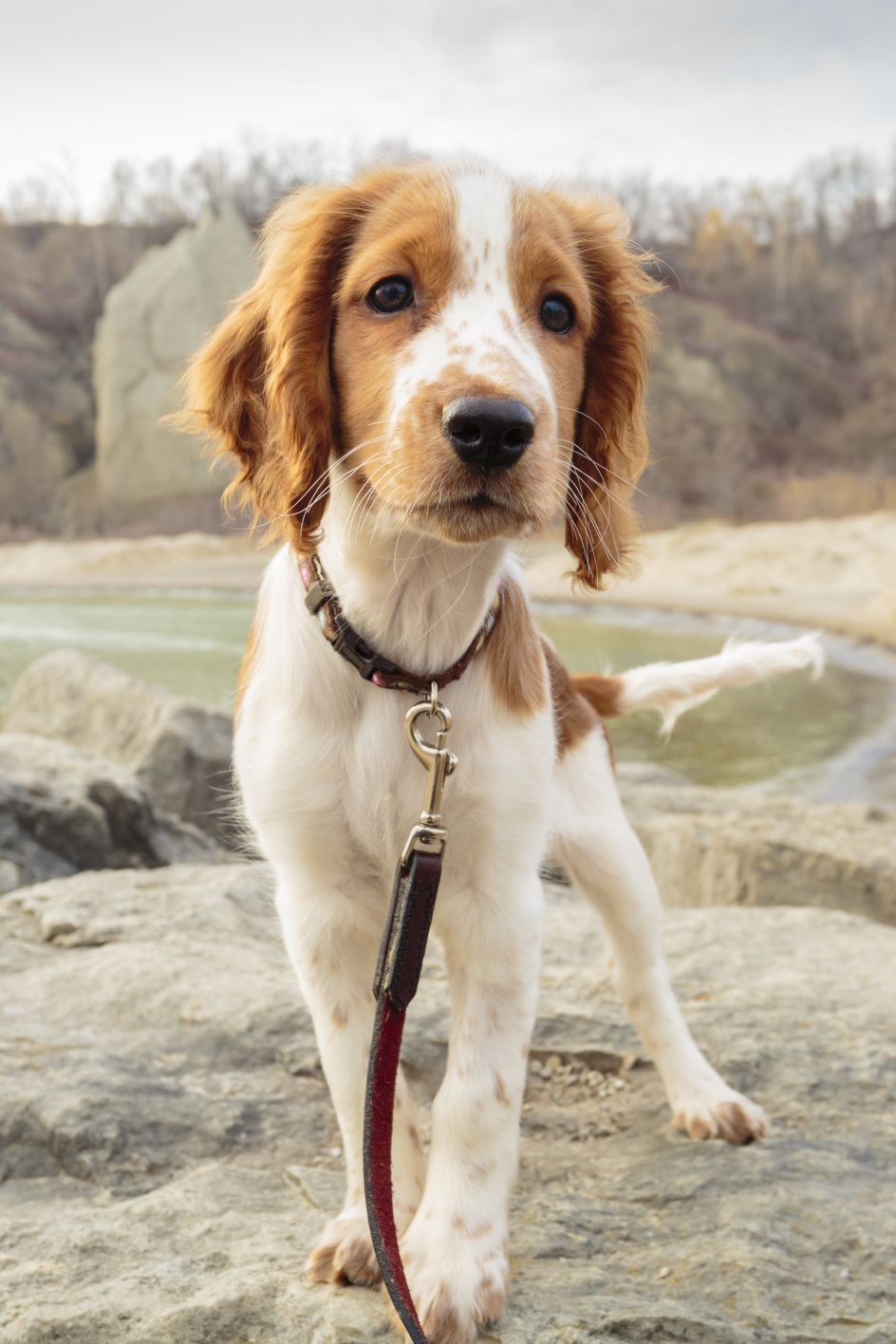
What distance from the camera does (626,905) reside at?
341 cm

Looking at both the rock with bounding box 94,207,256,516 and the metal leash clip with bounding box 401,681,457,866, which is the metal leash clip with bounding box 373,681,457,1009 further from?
the rock with bounding box 94,207,256,516

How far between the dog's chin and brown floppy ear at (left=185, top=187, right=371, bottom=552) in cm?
35

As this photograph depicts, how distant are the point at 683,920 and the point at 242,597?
828 inches

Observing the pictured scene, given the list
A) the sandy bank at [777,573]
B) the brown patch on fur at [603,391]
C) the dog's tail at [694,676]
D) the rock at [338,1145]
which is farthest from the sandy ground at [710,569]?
the brown patch on fur at [603,391]

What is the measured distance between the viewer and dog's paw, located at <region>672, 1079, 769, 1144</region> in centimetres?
315

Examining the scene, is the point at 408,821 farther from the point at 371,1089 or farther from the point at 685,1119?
the point at 685,1119

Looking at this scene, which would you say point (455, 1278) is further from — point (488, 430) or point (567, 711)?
point (488, 430)

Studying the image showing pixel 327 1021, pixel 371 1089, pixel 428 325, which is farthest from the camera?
pixel 327 1021

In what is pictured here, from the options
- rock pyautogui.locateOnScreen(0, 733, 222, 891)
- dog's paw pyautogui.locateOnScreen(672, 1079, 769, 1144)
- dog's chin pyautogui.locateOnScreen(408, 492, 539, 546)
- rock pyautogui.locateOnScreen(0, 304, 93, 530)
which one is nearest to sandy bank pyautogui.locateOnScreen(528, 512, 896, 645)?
rock pyautogui.locateOnScreen(0, 733, 222, 891)

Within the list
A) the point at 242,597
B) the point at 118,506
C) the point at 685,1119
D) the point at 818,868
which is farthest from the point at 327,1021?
the point at 118,506

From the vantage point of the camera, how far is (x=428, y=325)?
2.45 metres

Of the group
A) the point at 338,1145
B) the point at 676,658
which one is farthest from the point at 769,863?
the point at 676,658

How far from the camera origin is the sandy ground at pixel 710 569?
21.7m

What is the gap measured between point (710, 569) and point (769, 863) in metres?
21.5
